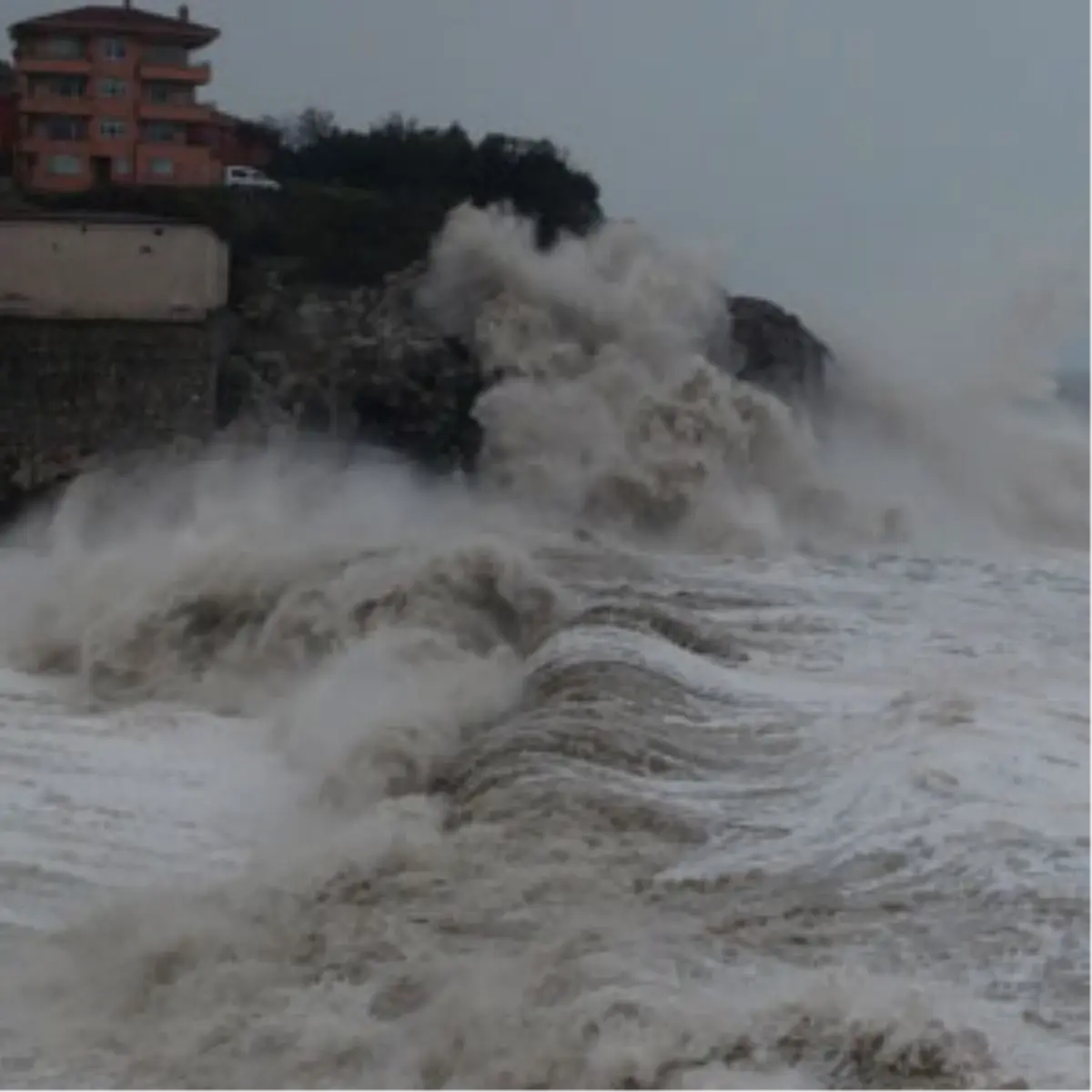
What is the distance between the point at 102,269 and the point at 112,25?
8.00 meters

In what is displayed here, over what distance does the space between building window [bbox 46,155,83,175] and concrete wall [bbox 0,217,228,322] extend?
700cm

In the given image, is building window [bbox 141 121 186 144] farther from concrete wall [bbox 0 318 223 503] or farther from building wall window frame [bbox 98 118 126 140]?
concrete wall [bbox 0 318 223 503]

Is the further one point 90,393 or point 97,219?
point 97,219

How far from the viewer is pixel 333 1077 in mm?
6309

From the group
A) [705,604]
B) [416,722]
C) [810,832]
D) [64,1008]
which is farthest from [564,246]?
[64,1008]

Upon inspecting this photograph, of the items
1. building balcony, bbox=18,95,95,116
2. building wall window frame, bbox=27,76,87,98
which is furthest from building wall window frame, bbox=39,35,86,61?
building balcony, bbox=18,95,95,116

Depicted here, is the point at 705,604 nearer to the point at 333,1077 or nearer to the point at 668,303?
the point at 333,1077

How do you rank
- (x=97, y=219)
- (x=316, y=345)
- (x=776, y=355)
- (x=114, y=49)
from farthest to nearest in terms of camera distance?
(x=114, y=49)
(x=776, y=355)
(x=316, y=345)
(x=97, y=219)

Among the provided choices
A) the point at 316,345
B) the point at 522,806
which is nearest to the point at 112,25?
the point at 316,345

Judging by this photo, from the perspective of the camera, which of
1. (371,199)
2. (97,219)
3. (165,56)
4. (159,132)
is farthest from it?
(165,56)

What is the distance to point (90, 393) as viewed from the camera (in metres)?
18.7

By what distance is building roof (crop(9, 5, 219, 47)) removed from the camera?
86.6ft

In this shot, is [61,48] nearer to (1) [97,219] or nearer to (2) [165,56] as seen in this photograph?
(2) [165,56]

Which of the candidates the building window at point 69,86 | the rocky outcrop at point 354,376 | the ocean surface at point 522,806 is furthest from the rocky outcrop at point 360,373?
the building window at point 69,86
